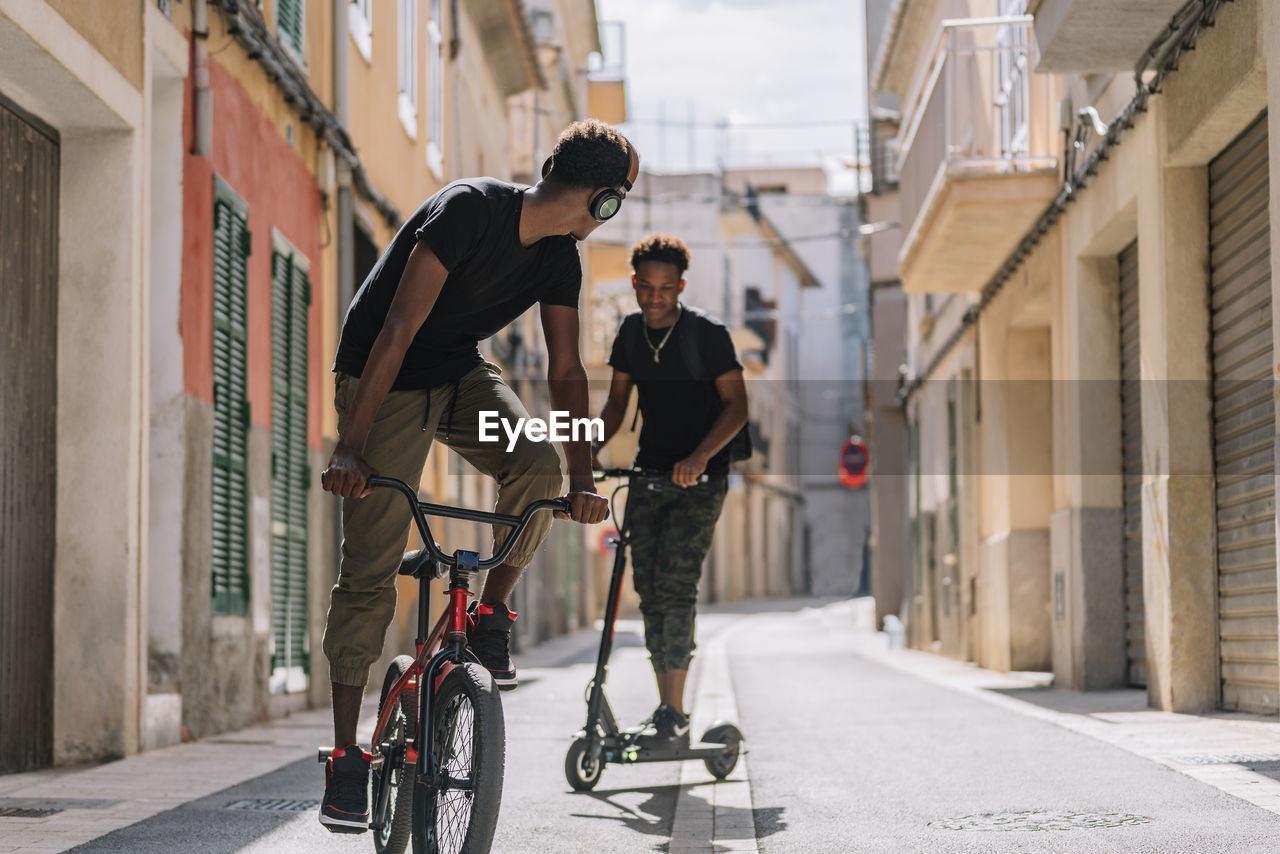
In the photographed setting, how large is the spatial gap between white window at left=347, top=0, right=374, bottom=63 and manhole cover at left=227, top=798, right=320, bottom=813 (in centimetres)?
833

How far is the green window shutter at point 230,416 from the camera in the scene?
389 inches

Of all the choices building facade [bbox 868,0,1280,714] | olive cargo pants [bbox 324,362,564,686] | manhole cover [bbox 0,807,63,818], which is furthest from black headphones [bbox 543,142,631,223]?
building facade [bbox 868,0,1280,714]

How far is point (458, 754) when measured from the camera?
157 inches

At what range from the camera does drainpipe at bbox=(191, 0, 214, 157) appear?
31.0 ft

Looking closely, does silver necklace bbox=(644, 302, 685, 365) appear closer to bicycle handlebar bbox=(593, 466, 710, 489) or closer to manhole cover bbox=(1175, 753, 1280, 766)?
bicycle handlebar bbox=(593, 466, 710, 489)

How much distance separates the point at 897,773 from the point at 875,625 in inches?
1031

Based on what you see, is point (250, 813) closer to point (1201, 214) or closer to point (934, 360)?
point (1201, 214)

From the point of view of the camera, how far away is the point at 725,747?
261 inches

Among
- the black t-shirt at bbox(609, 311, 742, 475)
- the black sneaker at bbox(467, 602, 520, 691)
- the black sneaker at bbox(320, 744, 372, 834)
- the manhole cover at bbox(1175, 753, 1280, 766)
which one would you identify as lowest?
the manhole cover at bbox(1175, 753, 1280, 766)

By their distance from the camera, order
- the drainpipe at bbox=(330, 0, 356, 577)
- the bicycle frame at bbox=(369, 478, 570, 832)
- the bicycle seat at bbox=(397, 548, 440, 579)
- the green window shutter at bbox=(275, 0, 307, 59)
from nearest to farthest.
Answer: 1. the bicycle frame at bbox=(369, 478, 570, 832)
2. the bicycle seat at bbox=(397, 548, 440, 579)
3. the green window shutter at bbox=(275, 0, 307, 59)
4. the drainpipe at bbox=(330, 0, 356, 577)

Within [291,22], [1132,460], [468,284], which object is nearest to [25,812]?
[468,284]

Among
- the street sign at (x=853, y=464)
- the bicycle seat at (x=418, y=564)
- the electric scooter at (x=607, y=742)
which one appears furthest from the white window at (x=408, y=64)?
the street sign at (x=853, y=464)

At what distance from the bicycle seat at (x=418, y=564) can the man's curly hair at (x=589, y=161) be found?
1015 mm

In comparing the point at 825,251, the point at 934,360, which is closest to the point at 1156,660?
the point at 934,360
